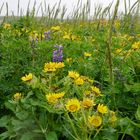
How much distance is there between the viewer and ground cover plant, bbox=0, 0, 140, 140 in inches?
68.1

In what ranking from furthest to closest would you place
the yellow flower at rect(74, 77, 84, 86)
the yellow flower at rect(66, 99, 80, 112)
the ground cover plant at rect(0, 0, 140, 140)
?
the yellow flower at rect(74, 77, 84, 86), the ground cover plant at rect(0, 0, 140, 140), the yellow flower at rect(66, 99, 80, 112)

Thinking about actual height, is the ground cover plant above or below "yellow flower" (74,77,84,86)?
below

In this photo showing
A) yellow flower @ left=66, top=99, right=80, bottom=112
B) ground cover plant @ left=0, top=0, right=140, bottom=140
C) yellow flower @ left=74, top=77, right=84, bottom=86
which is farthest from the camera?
yellow flower @ left=74, top=77, right=84, bottom=86

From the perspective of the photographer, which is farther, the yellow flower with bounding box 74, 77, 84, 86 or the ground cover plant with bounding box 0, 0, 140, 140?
the yellow flower with bounding box 74, 77, 84, 86

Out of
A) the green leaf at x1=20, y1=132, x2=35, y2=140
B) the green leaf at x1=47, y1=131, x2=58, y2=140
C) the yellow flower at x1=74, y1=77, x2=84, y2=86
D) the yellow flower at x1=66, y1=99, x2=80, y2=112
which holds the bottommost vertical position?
the green leaf at x1=20, y1=132, x2=35, y2=140

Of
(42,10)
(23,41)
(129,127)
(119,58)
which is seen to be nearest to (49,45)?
(23,41)

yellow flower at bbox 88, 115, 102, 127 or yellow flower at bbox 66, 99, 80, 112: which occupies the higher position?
yellow flower at bbox 66, 99, 80, 112

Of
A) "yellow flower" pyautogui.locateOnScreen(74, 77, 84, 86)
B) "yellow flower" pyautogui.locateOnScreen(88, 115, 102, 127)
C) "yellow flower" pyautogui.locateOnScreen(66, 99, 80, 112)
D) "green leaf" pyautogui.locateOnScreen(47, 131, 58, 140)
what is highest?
"yellow flower" pyautogui.locateOnScreen(74, 77, 84, 86)

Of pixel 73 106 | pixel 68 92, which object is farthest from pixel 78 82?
pixel 73 106

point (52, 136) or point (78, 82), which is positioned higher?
point (78, 82)

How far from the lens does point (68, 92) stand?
193cm

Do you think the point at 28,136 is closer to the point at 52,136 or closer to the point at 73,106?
the point at 52,136

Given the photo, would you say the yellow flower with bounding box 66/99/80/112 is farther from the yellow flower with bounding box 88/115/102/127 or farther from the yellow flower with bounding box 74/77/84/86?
the yellow flower with bounding box 74/77/84/86

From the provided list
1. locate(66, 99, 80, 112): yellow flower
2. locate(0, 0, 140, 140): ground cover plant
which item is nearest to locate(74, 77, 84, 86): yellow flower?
locate(0, 0, 140, 140): ground cover plant
